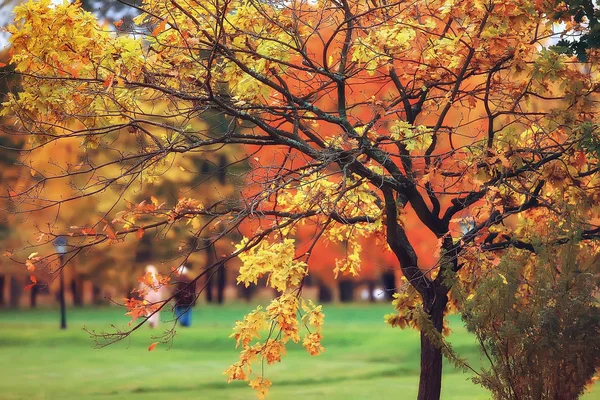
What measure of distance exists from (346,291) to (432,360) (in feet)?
137

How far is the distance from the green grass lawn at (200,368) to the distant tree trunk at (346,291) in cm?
2154

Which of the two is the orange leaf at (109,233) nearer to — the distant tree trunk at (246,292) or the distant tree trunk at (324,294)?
the distant tree trunk at (246,292)

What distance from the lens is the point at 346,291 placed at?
53031mm

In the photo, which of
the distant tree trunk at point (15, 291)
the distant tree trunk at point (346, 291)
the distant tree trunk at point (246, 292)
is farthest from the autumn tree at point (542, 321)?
the distant tree trunk at point (15, 291)

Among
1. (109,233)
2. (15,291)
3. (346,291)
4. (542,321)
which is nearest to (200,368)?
(109,233)

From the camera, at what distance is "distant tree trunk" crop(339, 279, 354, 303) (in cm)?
5156

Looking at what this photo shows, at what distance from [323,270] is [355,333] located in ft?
29.5

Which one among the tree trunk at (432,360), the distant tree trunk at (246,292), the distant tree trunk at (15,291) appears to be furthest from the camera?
the distant tree trunk at (15,291)

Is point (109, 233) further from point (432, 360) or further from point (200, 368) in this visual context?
point (200, 368)

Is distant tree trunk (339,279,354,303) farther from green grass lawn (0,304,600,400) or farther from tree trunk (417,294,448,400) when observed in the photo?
tree trunk (417,294,448,400)

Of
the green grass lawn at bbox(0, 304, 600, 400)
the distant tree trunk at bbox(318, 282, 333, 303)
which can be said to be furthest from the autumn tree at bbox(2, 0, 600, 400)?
the distant tree trunk at bbox(318, 282, 333, 303)

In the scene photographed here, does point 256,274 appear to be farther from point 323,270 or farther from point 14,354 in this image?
point 323,270

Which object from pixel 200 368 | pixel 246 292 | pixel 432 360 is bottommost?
pixel 200 368

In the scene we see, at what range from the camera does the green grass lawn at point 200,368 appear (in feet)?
58.7
